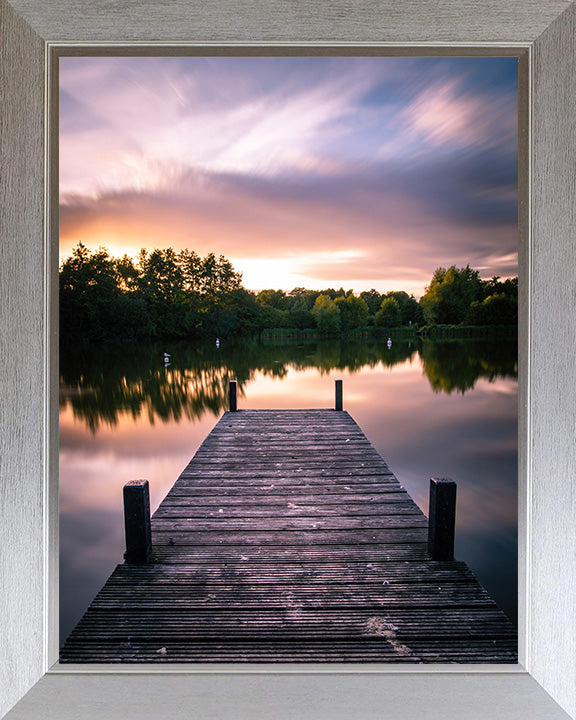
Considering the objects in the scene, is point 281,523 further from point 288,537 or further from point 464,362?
point 464,362

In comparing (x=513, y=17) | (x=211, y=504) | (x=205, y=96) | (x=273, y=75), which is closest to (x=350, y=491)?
(x=211, y=504)

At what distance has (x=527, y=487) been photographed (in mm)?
1199

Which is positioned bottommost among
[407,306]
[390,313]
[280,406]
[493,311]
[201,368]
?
[280,406]

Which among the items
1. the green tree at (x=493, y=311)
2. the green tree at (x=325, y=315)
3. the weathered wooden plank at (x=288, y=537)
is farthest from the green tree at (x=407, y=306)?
the weathered wooden plank at (x=288, y=537)

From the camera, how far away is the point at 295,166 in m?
14.1

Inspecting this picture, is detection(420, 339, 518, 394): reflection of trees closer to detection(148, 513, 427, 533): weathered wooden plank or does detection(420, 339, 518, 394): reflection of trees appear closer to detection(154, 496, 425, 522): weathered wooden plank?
detection(154, 496, 425, 522): weathered wooden plank

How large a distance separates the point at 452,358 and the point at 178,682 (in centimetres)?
1897

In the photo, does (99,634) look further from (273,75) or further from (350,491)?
(273,75)

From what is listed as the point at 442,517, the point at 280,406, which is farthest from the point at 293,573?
the point at 280,406

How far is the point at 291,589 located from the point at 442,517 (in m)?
0.71

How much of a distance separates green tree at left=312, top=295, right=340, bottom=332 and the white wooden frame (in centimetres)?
1439

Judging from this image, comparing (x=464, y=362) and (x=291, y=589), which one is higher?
(x=464, y=362)

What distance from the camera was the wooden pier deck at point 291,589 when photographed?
142 centimetres

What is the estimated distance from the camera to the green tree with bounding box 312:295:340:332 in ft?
51.1
